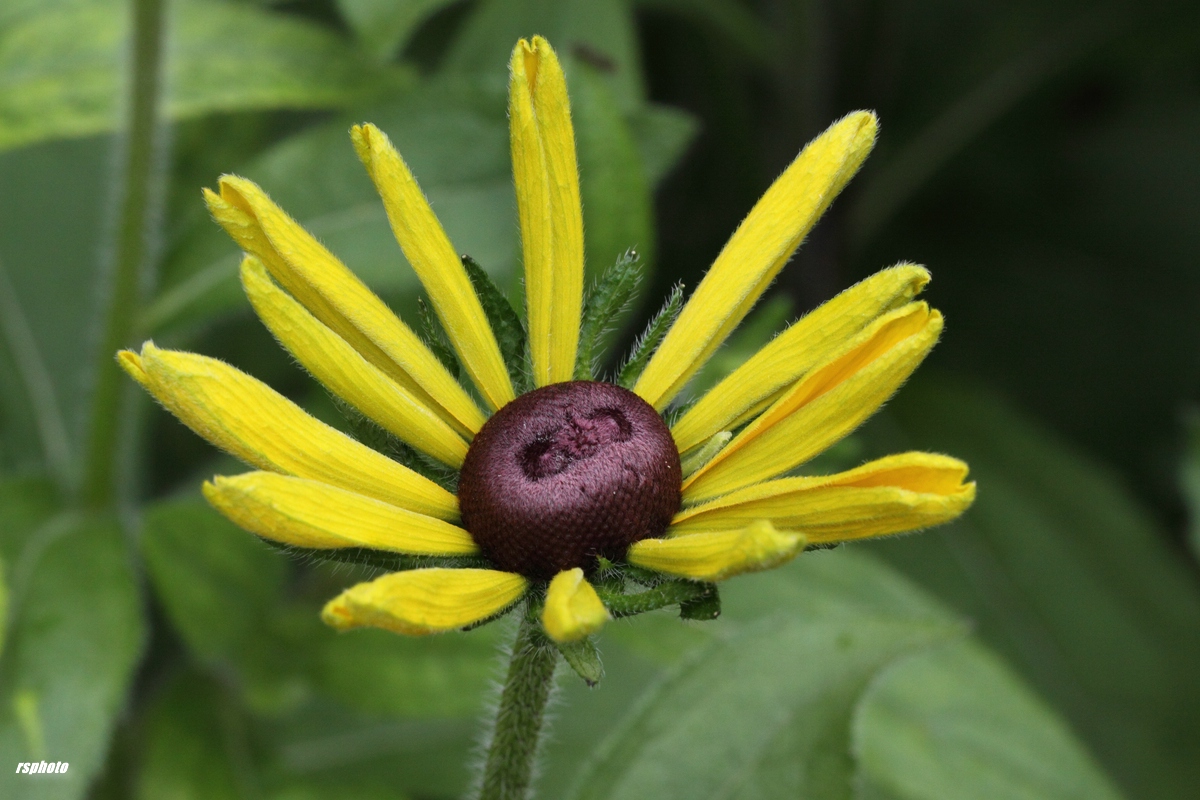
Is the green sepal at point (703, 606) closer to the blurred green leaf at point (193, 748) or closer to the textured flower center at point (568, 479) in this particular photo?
the textured flower center at point (568, 479)

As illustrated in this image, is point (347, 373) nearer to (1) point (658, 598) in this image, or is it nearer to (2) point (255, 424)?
(2) point (255, 424)

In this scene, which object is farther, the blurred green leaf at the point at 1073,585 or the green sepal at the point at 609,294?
the blurred green leaf at the point at 1073,585

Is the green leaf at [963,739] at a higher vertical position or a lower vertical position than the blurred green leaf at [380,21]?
lower

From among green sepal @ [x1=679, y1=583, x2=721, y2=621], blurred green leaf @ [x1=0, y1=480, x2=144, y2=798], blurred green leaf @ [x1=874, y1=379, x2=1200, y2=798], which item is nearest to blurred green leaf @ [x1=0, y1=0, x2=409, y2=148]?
blurred green leaf @ [x1=0, y1=480, x2=144, y2=798]

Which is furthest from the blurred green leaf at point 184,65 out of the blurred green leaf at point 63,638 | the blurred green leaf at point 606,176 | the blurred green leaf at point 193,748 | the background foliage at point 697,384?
the blurred green leaf at point 193,748

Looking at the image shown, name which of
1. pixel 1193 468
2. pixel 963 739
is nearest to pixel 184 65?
pixel 963 739

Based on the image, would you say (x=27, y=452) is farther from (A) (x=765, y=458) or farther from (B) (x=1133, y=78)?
(B) (x=1133, y=78)

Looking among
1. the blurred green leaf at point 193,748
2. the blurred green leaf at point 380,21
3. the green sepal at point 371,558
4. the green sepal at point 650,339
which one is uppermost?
the blurred green leaf at point 380,21
